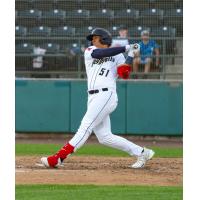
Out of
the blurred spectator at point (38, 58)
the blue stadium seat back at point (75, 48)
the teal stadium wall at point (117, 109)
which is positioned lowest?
the teal stadium wall at point (117, 109)

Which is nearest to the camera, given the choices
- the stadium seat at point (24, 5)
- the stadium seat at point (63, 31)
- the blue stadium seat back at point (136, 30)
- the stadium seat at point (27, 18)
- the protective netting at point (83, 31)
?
the protective netting at point (83, 31)

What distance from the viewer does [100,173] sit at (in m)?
7.41

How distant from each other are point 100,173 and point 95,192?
5.24ft

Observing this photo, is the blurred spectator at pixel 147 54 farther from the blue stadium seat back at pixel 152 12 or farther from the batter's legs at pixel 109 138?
the batter's legs at pixel 109 138

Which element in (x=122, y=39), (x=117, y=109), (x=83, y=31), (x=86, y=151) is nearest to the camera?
(x=86, y=151)

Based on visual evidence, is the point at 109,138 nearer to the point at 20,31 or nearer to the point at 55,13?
the point at 20,31

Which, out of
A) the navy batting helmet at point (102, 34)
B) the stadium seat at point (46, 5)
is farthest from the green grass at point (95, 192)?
the stadium seat at point (46, 5)

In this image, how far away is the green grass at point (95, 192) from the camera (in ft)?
17.9

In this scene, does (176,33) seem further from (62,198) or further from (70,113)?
(62,198)

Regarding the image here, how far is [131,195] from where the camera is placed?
564 centimetres

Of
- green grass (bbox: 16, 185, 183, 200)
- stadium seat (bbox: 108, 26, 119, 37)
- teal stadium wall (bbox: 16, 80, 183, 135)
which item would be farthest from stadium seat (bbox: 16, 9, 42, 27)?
green grass (bbox: 16, 185, 183, 200)

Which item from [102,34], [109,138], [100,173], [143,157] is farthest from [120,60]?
[100,173]

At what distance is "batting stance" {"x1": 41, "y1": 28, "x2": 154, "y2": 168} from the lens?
25.0 feet

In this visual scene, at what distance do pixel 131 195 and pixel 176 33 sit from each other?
9760mm
